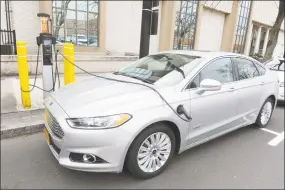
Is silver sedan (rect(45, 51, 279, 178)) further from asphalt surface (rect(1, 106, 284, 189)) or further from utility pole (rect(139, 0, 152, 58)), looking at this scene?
utility pole (rect(139, 0, 152, 58))

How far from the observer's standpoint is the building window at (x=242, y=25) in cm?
1653

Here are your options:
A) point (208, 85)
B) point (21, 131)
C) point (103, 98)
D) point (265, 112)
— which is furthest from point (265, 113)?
point (21, 131)

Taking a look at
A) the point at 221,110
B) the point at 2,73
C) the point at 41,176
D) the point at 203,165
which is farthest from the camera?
the point at 2,73

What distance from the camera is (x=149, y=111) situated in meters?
2.71

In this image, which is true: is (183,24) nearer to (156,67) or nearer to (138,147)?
(156,67)

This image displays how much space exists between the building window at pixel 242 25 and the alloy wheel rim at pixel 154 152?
15.5 metres

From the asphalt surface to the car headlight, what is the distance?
0.68 metres

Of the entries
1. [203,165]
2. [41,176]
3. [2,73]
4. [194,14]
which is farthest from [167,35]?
[41,176]

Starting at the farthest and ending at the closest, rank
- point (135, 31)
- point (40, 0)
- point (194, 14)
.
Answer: point (194, 14) → point (135, 31) → point (40, 0)

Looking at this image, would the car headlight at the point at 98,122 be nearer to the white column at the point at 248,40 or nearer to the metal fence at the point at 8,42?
the metal fence at the point at 8,42

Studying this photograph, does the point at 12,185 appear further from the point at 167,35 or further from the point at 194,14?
the point at 194,14

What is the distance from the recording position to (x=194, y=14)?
13281mm

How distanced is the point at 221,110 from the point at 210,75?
0.51 metres

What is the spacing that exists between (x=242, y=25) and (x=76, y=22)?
12.3 m
